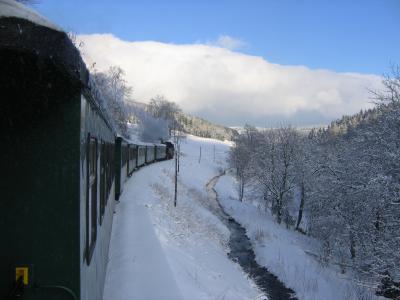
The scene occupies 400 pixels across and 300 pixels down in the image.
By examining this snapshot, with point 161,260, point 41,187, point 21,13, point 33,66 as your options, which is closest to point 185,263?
point 161,260

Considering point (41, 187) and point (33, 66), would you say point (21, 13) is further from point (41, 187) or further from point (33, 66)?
point (41, 187)

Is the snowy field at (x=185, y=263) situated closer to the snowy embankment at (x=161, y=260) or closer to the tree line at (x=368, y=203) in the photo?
the snowy embankment at (x=161, y=260)

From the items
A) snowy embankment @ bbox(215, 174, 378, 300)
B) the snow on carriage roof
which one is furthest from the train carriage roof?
snowy embankment @ bbox(215, 174, 378, 300)

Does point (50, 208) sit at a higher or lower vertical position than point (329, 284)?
higher

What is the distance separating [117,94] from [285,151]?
21247mm

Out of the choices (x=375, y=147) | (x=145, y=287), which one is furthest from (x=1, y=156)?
(x=375, y=147)

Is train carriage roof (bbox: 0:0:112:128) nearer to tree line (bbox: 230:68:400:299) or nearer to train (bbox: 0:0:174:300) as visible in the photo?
train (bbox: 0:0:174:300)

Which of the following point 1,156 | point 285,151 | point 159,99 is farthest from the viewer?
point 159,99

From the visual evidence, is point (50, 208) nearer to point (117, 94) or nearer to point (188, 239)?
point (188, 239)

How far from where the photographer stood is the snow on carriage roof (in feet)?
7.63

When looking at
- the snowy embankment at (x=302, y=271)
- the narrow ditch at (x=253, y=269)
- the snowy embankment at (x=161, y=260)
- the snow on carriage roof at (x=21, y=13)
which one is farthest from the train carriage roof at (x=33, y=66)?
the snowy embankment at (x=302, y=271)

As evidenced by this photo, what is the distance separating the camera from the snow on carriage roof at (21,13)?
233cm

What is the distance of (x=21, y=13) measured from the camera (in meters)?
2.38

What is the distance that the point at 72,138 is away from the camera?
2977 mm
